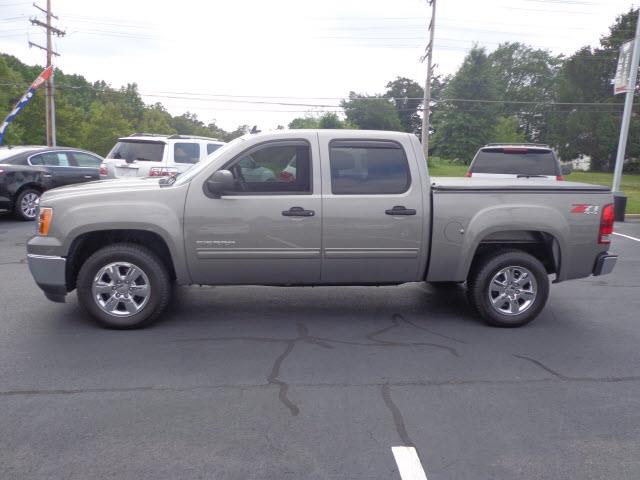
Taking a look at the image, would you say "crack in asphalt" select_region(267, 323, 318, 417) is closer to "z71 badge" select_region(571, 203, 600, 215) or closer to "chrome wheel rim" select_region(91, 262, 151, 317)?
"chrome wheel rim" select_region(91, 262, 151, 317)

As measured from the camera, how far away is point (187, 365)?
4652 millimetres

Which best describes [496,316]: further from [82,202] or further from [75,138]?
[75,138]

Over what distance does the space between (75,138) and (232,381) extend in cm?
5346

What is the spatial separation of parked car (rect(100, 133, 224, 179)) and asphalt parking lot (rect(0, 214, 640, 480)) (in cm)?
606

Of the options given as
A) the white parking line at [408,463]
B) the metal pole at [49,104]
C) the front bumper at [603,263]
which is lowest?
the white parking line at [408,463]

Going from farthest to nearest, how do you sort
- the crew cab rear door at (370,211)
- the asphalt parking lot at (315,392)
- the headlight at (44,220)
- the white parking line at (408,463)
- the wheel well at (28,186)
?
the wheel well at (28,186), the crew cab rear door at (370,211), the headlight at (44,220), the asphalt parking lot at (315,392), the white parking line at (408,463)

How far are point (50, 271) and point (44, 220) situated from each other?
0.48m

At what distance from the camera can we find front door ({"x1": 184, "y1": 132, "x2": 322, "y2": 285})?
212 inches

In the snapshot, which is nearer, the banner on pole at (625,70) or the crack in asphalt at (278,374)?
the crack in asphalt at (278,374)

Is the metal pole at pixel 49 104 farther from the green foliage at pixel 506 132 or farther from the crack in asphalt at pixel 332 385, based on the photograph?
the green foliage at pixel 506 132

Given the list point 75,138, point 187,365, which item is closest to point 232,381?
point 187,365

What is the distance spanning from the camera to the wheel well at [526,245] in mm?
5824

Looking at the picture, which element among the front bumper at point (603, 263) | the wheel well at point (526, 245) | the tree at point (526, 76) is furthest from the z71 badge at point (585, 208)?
the tree at point (526, 76)

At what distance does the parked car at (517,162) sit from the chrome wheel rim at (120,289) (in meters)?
6.85
